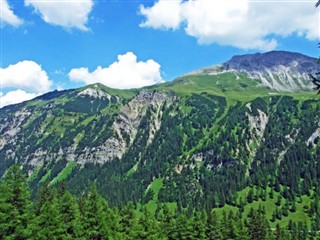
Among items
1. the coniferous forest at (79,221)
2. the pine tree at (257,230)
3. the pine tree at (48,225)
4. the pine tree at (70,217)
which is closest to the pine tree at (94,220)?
the coniferous forest at (79,221)

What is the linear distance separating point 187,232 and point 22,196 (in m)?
55.0

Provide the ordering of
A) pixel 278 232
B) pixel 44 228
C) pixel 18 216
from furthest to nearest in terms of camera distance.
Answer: pixel 278 232 → pixel 44 228 → pixel 18 216

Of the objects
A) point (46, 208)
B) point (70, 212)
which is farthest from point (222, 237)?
point (46, 208)

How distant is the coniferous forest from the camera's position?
2036 inches

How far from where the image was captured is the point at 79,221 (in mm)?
64938

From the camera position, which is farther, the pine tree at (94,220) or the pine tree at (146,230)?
the pine tree at (146,230)

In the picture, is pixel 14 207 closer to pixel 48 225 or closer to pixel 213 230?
pixel 48 225

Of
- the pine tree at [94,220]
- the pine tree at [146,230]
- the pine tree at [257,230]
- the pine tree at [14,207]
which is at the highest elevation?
the pine tree at [14,207]

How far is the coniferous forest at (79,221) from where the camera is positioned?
51719 millimetres

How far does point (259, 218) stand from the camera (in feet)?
376

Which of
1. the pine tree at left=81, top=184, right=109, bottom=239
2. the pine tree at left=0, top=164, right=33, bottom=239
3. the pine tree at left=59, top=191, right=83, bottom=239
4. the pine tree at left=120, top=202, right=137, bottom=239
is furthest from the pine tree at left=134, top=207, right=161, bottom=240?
the pine tree at left=0, top=164, right=33, bottom=239

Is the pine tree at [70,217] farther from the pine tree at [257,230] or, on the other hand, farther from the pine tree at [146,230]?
the pine tree at [257,230]

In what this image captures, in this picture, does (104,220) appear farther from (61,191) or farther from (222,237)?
(222,237)

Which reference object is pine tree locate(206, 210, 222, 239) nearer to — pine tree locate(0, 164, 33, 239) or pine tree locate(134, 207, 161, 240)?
pine tree locate(134, 207, 161, 240)
